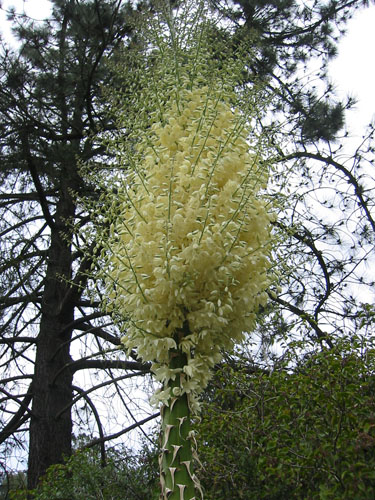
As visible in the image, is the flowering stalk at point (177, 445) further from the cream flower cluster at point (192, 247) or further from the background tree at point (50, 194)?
the background tree at point (50, 194)

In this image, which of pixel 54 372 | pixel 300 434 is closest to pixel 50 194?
pixel 54 372

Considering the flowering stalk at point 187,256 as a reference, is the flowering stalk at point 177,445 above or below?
below

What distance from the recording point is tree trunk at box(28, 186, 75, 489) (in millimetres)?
5434

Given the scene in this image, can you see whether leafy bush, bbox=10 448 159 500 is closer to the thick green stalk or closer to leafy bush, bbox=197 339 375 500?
leafy bush, bbox=197 339 375 500

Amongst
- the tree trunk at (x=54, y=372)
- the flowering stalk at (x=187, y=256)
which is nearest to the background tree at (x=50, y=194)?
the tree trunk at (x=54, y=372)

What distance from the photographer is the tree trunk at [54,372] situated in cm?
543

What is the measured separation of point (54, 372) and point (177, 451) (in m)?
4.17

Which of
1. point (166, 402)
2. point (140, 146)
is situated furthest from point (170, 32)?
point (166, 402)

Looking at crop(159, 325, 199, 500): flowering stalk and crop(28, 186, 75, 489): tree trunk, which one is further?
crop(28, 186, 75, 489): tree trunk

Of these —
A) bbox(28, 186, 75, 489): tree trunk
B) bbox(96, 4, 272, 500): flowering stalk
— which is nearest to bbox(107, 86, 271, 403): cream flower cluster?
bbox(96, 4, 272, 500): flowering stalk

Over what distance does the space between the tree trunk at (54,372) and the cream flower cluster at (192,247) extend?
3.38m

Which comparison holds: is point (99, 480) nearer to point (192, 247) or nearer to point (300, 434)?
point (300, 434)

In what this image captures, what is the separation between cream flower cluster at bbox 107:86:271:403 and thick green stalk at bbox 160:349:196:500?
5cm

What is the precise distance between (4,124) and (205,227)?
4228 millimetres
